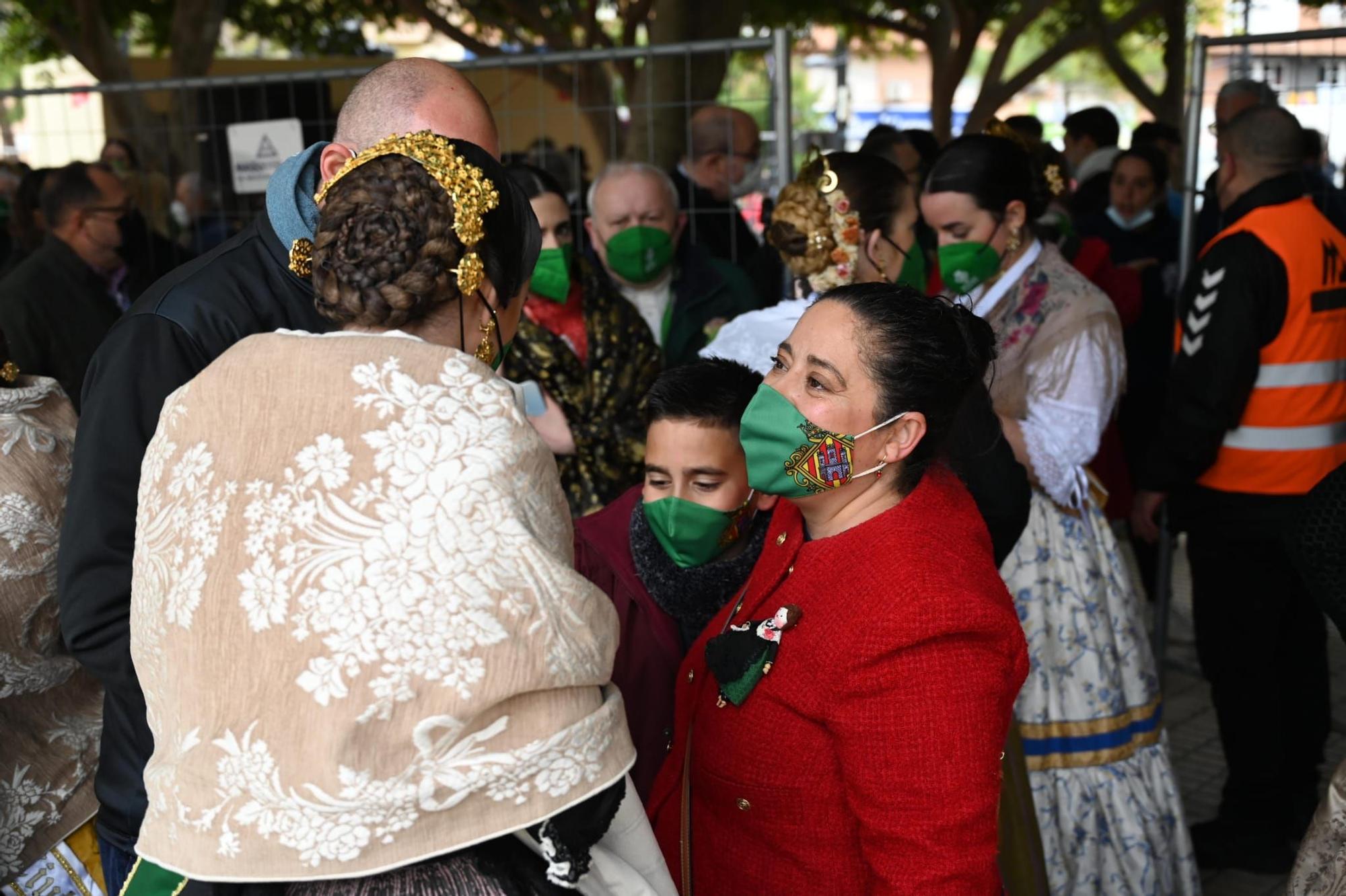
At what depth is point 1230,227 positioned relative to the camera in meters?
3.91

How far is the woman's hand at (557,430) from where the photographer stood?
381 centimetres

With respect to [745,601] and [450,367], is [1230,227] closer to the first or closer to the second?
[745,601]

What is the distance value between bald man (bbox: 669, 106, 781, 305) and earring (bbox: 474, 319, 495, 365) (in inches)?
166

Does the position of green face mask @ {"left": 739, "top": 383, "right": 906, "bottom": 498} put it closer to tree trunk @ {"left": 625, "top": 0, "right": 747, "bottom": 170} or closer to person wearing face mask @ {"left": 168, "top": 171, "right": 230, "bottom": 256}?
tree trunk @ {"left": 625, "top": 0, "right": 747, "bottom": 170}

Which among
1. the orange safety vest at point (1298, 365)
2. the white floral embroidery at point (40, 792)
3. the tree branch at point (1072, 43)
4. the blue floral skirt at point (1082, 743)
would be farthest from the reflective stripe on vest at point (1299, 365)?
the tree branch at point (1072, 43)

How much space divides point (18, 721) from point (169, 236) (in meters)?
4.96

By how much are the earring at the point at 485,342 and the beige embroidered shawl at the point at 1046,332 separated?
205 centimetres

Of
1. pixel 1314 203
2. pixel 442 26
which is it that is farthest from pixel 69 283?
pixel 442 26

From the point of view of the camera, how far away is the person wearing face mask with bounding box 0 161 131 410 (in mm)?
4809

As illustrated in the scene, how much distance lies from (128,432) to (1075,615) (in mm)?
2304

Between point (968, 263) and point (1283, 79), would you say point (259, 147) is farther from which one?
point (1283, 79)

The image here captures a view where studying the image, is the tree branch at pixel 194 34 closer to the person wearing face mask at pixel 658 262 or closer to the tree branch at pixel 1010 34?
the person wearing face mask at pixel 658 262

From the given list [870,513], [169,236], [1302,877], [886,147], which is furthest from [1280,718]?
[169,236]

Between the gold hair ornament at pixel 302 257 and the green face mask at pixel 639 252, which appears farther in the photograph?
the green face mask at pixel 639 252
